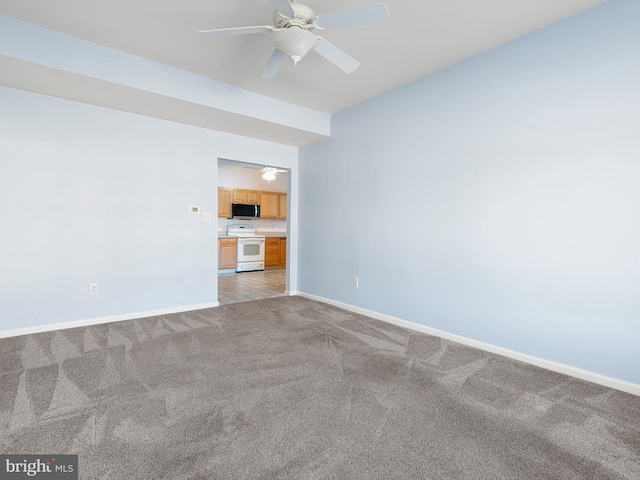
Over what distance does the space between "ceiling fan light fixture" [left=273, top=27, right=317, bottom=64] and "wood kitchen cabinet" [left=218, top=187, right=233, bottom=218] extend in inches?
229

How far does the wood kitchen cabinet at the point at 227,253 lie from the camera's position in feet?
24.3

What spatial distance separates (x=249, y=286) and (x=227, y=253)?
194cm

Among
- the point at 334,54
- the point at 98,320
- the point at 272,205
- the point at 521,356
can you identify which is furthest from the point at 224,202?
the point at 521,356

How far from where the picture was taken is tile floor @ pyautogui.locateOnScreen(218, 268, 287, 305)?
498 centimetres

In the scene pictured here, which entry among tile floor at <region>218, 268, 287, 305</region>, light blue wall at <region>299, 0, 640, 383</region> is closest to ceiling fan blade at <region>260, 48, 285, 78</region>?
light blue wall at <region>299, 0, 640, 383</region>

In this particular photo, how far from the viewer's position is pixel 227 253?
24.7ft

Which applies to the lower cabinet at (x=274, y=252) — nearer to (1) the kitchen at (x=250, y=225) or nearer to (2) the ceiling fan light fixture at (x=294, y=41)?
(1) the kitchen at (x=250, y=225)

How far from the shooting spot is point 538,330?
2523 mm

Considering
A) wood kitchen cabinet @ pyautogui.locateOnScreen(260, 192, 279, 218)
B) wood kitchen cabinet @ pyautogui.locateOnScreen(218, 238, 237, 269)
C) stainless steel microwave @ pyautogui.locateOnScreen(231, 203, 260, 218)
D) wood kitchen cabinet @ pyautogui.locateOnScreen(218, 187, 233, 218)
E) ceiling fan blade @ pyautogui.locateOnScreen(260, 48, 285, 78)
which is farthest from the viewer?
wood kitchen cabinet @ pyautogui.locateOnScreen(260, 192, 279, 218)

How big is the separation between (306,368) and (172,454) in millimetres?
1142

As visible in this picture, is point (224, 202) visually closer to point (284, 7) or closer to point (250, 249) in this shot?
point (250, 249)

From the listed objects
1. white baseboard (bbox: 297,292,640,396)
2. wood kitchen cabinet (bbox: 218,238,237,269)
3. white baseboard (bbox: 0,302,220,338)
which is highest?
wood kitchen cabinet (bbox: 218,238,237,269)

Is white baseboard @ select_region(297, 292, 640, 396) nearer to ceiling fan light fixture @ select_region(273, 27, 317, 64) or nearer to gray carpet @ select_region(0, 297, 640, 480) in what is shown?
gray carpet @ select_region(0, 297, 640, 480)

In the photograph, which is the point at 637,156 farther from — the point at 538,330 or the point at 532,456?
the point at 532,456
